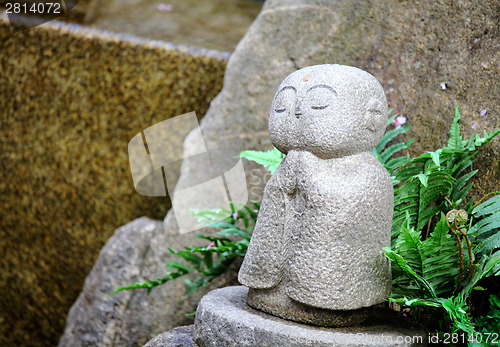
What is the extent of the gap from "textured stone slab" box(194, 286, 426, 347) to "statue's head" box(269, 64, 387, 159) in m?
0.64

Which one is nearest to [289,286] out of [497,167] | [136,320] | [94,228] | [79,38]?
[497,167]

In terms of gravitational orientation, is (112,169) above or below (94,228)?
above

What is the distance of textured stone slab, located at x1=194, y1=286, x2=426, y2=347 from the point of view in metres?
1.99

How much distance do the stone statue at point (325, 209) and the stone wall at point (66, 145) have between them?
1925 mm

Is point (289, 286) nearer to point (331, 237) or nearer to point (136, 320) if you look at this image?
point (331, 237)

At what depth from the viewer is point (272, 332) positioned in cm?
202

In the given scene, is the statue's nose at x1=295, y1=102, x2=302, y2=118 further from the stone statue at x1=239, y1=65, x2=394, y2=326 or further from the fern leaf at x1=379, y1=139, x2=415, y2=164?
the fern leaf at x1=379, y1=139, x2=415, y2=164

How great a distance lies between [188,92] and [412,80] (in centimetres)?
168

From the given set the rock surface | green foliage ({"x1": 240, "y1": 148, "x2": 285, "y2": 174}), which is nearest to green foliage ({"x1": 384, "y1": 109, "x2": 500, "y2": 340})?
green foliage ({"x1": 240, "y1": 148, "x2": 285, "y2": 174})

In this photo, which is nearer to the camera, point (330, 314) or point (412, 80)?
point (330, 314)

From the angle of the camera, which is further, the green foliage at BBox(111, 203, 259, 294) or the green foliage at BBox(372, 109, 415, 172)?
the green foliage at BBox(111, 203, 259, 294)

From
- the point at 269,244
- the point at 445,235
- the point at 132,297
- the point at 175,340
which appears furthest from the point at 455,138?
the point at 132,297

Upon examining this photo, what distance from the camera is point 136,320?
341cm

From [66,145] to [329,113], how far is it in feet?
8.99
